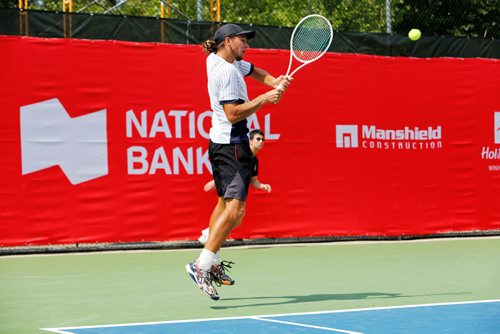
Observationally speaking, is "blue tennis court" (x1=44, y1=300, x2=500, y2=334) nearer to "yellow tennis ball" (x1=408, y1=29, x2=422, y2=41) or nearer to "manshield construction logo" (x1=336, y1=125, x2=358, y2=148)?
"manshield construction logo" (x1=336, y1=125, x2=358, y2=148)

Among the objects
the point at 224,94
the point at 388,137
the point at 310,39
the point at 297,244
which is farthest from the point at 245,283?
the point at 388,137

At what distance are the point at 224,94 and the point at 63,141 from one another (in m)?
4.09

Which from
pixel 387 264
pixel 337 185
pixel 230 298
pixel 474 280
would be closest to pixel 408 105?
pixel 337 185

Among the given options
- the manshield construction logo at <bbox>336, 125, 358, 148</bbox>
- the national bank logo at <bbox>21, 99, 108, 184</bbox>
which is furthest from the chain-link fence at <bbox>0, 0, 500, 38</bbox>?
the national bank logo at <bbox>21, 99, 108, 184</bbox>

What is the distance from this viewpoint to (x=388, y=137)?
1179 cm

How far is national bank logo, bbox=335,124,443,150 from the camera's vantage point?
37.9ft

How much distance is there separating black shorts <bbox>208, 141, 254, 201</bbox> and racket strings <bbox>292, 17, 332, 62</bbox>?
1.30 m

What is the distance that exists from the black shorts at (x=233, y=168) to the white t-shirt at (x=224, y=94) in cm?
6

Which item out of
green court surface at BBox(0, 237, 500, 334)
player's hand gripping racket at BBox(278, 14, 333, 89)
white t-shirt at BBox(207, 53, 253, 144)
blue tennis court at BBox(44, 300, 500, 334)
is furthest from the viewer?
player's hand gripping racket at BBox(278, 14, 333, 89)

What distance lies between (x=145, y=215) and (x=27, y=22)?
2.45 meters

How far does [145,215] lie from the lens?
10406mm

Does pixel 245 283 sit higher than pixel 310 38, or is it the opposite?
pixel 310 38

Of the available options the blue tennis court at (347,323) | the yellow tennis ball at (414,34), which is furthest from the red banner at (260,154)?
the blue tennis court at (347,323)

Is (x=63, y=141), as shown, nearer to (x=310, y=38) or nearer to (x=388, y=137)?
(x=310, y=38)
